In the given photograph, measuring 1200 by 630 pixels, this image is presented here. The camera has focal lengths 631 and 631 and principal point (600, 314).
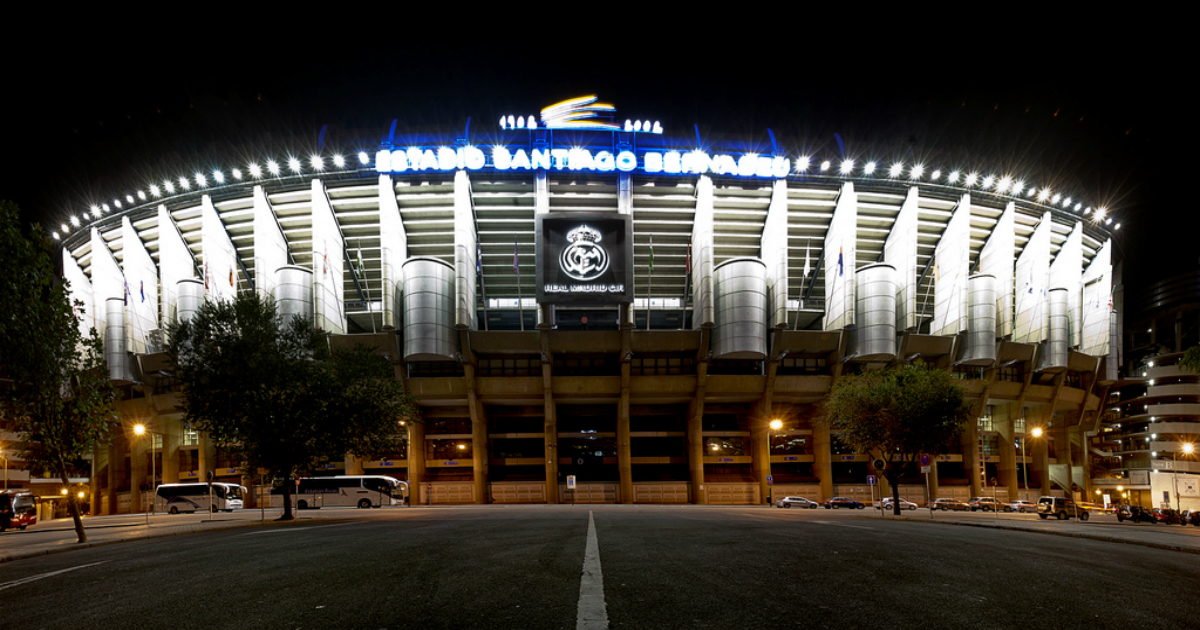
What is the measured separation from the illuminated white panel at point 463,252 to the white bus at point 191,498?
24862 mm

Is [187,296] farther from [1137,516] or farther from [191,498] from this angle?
[1137,516]

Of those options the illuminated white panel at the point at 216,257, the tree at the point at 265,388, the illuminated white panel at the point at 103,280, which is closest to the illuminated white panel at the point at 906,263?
the tree at the point at 265,388

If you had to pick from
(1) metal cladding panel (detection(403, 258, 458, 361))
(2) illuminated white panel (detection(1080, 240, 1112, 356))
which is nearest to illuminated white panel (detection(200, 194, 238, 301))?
(1) metal cladding panel (detection(403, 258, 458, 361))

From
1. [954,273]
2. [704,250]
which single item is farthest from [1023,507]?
[704,250]

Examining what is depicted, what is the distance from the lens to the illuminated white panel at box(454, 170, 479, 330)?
47969 mm

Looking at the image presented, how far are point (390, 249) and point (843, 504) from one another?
4165cm

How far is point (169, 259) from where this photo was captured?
171ft

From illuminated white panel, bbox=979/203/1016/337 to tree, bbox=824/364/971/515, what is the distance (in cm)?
2509

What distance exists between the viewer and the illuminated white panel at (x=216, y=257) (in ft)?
162

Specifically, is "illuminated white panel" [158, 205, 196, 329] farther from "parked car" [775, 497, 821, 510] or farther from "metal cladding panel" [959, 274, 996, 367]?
"metal cladding panel" [959, 274, 996, 367]

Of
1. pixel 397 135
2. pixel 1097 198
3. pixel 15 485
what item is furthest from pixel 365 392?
pixel 15 485

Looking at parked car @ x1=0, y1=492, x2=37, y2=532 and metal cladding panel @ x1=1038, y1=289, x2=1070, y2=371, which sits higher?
metal cladding panel @ x1=1038, y1=289, x2=1070, y2=371

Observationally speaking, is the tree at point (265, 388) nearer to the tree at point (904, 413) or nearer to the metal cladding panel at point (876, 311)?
the tree at point (904, 413)

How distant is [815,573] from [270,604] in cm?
577
